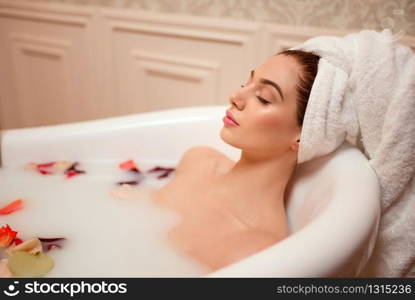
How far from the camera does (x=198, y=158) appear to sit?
1.32m

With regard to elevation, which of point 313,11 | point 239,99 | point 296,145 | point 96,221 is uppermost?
point 313,11

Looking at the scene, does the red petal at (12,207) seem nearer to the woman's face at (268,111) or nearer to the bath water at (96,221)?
the bath water at (96,221)

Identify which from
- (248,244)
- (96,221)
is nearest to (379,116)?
(248,244)

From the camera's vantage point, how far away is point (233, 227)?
106 centimetres

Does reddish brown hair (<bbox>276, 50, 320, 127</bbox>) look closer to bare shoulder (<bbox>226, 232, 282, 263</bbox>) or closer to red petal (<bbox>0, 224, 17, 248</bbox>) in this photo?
bare shoulder (<bbox>226, 232, 282, 263</bbox>)

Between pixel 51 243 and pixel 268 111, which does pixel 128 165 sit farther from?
pixel 268 111

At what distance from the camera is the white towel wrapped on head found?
95 centimetres

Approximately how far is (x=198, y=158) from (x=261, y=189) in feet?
0.96

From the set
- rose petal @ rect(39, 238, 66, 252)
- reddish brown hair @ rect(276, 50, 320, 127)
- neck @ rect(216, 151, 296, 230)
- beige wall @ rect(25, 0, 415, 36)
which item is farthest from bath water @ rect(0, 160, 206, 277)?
beige wall @ rect(25, 0, 415, 36)

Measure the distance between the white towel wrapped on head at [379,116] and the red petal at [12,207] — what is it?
84 cm

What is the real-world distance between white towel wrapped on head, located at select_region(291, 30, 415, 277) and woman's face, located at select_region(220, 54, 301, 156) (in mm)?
47

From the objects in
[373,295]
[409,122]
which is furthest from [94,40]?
[373,295]

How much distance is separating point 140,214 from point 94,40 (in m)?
1.20

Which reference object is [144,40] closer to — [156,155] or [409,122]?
[156,155]
